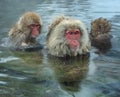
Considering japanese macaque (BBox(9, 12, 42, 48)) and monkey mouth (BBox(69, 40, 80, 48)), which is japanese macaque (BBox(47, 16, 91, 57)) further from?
japanese macaque (BBox(9, 12, 42, 48))

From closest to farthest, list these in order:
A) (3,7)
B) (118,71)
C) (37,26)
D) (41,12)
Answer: (118,71) < (37,26) < (41,12) < (3,7)

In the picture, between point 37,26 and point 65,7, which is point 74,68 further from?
point 65,7

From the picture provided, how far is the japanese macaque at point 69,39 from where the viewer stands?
727 centimetres

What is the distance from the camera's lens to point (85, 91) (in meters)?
5.70

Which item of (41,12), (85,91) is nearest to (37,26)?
(85,91)

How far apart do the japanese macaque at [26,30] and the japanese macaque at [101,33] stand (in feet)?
3.92

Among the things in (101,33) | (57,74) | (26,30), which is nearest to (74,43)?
(57,74)

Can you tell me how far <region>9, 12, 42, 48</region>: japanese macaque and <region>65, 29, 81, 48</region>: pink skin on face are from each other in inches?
37.2

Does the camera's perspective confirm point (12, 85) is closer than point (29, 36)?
Yes

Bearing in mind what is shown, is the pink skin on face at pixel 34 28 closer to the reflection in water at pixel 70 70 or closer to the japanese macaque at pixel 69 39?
the japanese macaque at pixel 69 39

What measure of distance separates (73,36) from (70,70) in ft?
2.35

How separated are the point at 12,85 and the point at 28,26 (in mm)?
2293

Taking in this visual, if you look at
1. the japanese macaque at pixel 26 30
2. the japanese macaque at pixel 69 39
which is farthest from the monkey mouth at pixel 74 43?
the japanese macaque at pixel 26 30

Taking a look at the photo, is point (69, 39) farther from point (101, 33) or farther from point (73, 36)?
point (101, 33)
